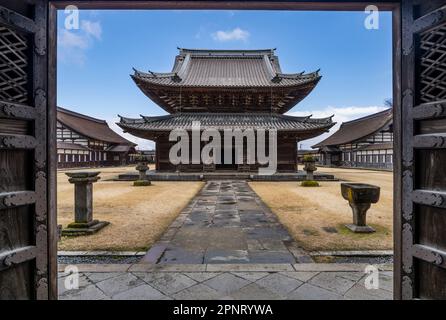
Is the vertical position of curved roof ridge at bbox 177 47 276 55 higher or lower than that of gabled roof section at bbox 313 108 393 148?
higher

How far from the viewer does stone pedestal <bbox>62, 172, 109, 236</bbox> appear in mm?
4747

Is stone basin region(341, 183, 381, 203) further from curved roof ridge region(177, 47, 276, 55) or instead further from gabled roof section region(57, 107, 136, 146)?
gabled roof section region(57, 107, 136, 146)

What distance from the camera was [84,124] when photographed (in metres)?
36.6

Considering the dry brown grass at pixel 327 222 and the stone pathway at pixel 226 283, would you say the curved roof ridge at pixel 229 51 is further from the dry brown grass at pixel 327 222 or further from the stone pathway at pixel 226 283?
the stone pathway at pixel 226 283

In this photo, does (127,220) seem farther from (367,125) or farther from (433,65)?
→ (367,125)

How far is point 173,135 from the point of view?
16078 millimetres

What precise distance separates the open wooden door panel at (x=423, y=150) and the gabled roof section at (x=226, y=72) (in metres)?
15.1

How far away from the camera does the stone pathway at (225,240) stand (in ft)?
11.5

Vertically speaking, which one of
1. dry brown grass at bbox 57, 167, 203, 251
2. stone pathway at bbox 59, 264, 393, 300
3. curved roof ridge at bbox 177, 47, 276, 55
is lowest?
dry brown grass at bbox 57, 167, 203, 251

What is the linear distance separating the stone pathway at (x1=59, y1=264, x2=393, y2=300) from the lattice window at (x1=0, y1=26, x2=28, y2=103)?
83.3 inches

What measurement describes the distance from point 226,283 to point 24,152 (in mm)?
2419

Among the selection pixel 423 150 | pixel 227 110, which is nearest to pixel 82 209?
pixel 423 150

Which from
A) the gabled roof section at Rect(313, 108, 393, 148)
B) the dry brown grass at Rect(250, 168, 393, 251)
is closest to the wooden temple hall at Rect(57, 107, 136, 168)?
the dry brown grass at Rect(250, 168, 393, 251)

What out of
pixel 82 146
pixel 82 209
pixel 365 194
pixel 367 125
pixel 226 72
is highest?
pixel 226 72
